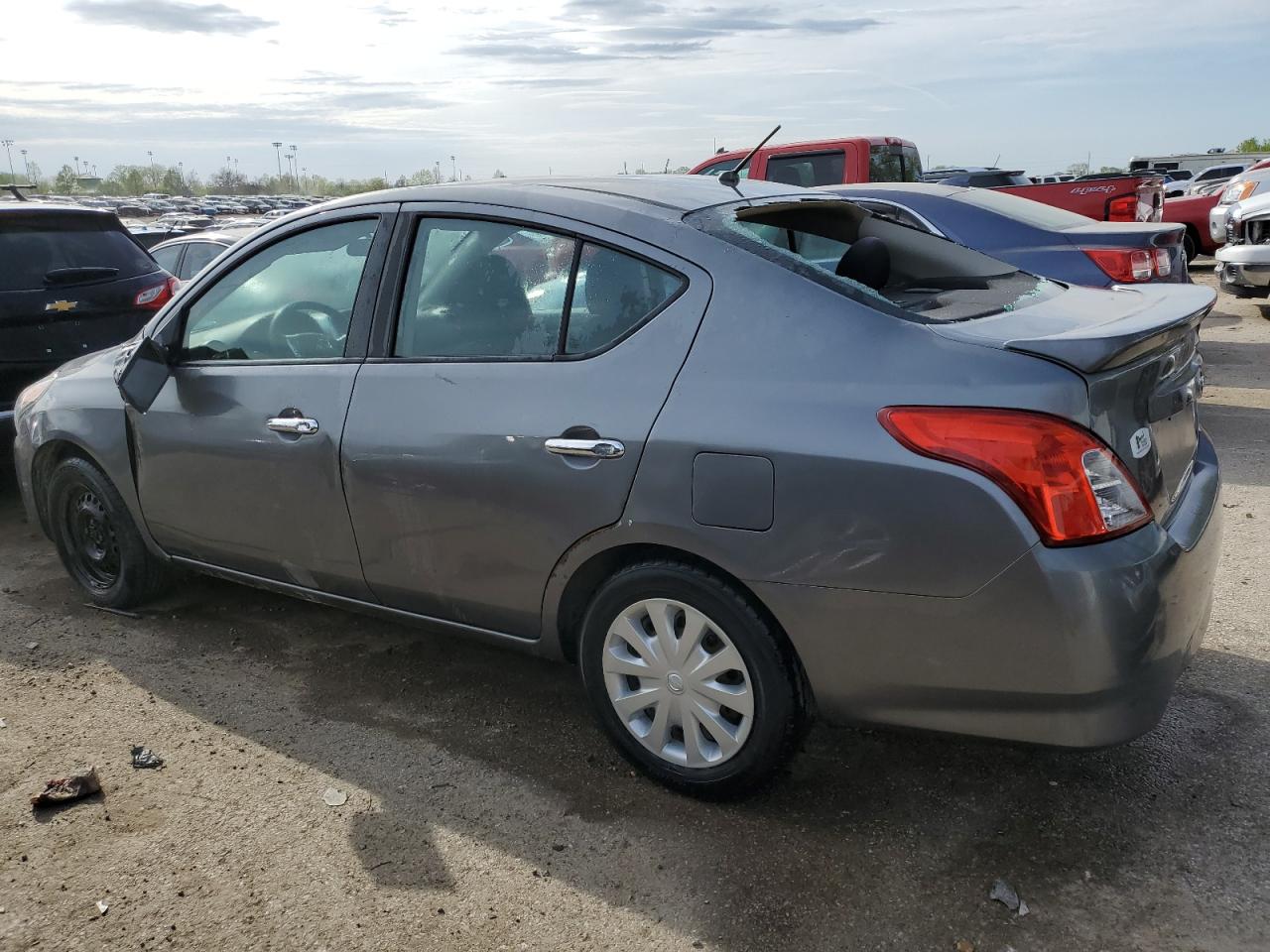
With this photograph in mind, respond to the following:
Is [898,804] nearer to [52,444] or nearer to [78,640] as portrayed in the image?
[78,640]

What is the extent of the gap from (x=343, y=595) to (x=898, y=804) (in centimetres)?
190

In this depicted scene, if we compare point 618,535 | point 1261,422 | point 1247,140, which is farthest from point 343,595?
point 1247,140

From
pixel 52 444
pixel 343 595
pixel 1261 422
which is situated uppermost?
pixel 52 444

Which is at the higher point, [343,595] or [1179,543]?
[1179,543]

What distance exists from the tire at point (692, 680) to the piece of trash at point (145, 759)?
54.4 inches

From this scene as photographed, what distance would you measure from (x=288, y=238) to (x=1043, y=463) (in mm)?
2666

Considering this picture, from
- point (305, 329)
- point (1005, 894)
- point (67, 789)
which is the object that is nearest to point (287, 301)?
point (305, 329)

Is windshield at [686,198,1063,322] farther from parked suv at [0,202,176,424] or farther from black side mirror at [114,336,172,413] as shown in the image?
parked suv at [0,202,176,424]

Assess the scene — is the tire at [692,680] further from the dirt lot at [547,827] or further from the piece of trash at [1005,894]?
the piece of trash at [1005,894]

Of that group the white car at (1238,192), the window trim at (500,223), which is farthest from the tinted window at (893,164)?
the window trim at (500,223)

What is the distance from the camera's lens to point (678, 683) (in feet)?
9.41

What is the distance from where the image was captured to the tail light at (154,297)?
21.1 ft

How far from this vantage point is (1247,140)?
209ft

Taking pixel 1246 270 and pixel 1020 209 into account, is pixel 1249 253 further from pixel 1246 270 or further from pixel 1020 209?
pixel 1020 209
